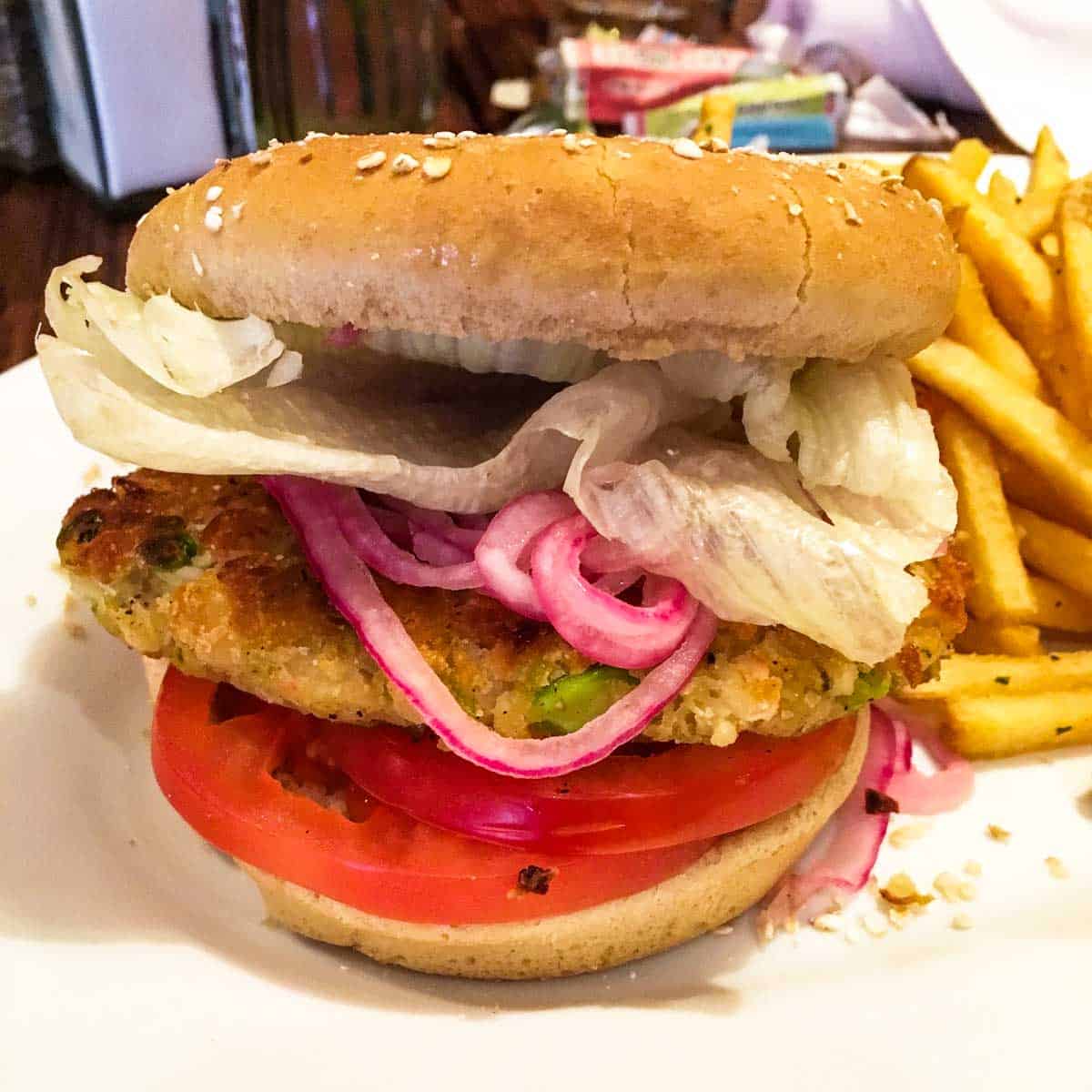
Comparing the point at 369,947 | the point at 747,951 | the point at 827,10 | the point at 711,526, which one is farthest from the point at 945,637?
the point at 827,10

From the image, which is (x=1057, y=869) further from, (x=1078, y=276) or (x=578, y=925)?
(x=1078, y=276)

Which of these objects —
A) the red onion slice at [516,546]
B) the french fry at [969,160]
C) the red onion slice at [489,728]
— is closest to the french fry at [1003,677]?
the red onion slice at [489,728]

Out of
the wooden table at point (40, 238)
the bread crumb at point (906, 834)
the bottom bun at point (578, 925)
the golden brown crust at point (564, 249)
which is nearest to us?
the golden brown crust at point (564, 249)

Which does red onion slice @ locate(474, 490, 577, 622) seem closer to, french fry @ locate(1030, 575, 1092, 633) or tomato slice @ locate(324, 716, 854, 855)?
tomato slice @ locate(324, 716, 854, 855)

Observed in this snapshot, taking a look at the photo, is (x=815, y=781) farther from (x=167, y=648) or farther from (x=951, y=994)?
(x=167, y=648)

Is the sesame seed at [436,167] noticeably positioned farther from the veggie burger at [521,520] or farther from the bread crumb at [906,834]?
the bread crumb at [906,834]

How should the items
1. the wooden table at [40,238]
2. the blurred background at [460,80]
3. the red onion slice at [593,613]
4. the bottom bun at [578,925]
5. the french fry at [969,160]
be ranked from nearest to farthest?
the red onion slice at [593,613] → the bottom bun at [578,925] → the french fry at [969,160] → the wooden table at [40,238] → the blurred background at [460,80]

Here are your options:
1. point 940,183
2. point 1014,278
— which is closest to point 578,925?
point 1014,278
